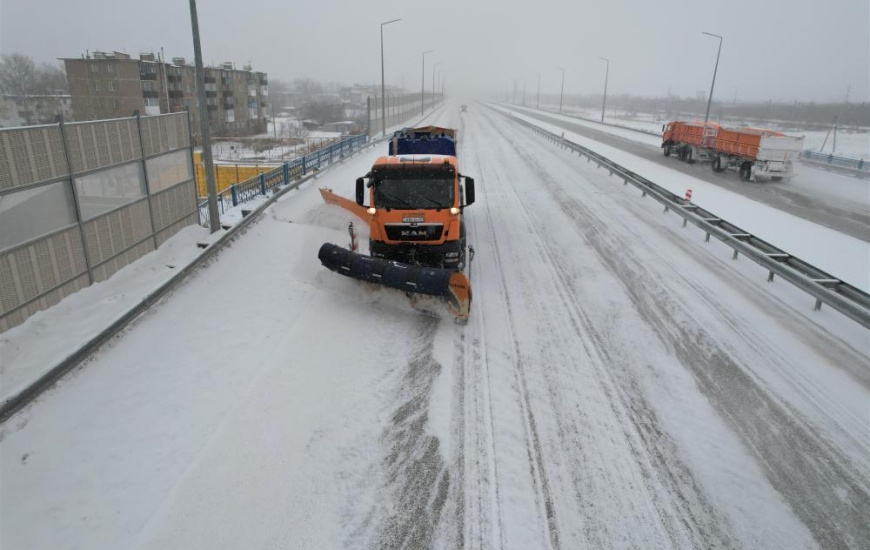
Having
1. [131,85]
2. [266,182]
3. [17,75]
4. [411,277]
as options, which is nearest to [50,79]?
[17,75]

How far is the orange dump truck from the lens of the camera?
79.2ft

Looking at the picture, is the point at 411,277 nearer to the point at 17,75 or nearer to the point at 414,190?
the point at 414,190

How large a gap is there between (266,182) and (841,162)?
31.9 metres

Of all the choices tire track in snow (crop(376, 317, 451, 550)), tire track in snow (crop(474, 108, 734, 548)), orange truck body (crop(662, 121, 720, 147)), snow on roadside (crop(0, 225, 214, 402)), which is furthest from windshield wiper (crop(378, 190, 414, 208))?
orange truck body (crop(662, 121, 720, 147))

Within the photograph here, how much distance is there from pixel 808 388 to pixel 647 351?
2.19 meters

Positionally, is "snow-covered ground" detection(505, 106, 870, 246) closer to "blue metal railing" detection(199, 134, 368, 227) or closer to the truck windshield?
the truck windshield

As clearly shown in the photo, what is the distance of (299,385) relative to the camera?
23.9 feet

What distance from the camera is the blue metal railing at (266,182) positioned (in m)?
17.5

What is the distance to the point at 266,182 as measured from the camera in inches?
800

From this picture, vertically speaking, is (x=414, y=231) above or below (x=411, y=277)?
above

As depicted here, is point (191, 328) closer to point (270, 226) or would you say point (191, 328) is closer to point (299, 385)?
point (299, 385)

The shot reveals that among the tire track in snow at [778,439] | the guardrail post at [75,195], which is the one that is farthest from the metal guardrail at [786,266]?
the guardrail post at [75,195]

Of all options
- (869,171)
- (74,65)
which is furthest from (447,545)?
(74,65)

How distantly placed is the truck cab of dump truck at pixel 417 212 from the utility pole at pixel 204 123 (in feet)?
15.9
